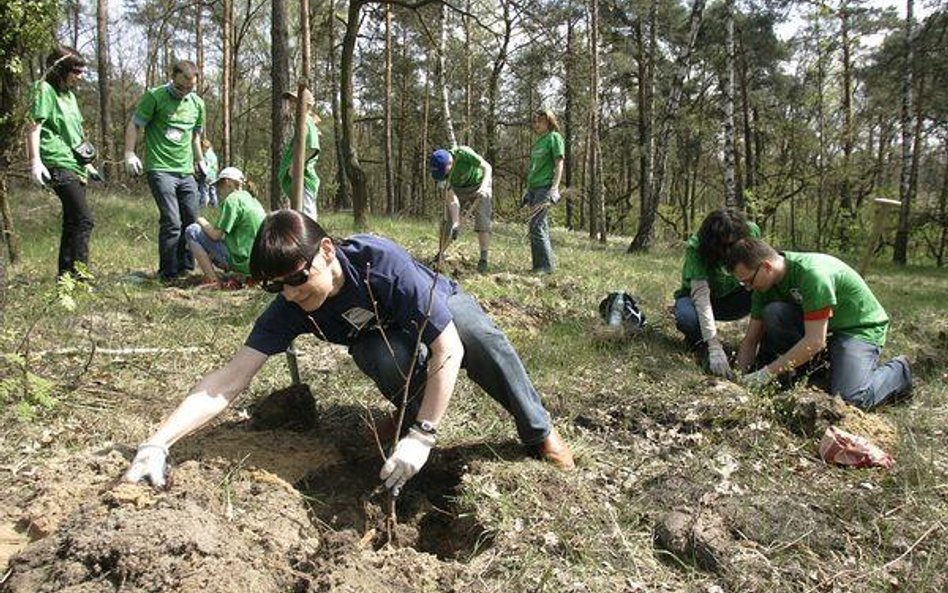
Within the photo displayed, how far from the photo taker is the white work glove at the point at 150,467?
7.00 ft

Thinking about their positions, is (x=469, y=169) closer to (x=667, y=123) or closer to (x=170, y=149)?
(x=170, y=149)

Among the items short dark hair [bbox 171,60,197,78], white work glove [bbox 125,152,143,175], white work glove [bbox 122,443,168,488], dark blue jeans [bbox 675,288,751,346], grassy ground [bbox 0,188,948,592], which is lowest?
grassy ground [bbox 0,188,948,592]

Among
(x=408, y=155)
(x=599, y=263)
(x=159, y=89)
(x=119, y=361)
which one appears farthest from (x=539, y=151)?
(x=408, y=155)

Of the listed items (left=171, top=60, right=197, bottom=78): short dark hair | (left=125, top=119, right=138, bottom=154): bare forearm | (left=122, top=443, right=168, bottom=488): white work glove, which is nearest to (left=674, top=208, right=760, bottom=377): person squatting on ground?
(left=122, top=443, right=168, bottom=488): white work glove

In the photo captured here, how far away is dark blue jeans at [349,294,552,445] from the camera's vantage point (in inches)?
101

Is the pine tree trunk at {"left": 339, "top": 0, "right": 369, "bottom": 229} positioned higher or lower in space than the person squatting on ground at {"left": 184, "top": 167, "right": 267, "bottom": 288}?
higher

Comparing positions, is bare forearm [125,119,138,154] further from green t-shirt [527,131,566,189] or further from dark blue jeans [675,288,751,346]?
dark blue jeans [675,288,751,346]

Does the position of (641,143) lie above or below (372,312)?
above

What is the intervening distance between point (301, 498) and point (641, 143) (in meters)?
16.0

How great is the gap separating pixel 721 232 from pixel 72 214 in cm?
438

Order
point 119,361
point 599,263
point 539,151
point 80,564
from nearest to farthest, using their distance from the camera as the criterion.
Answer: point 80,564, point 119,361, point 539,151, point 599,263

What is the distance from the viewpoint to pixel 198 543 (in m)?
1.80

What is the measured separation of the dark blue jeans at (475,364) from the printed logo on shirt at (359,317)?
0.09m

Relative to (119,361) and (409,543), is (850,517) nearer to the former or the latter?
(409,543)
